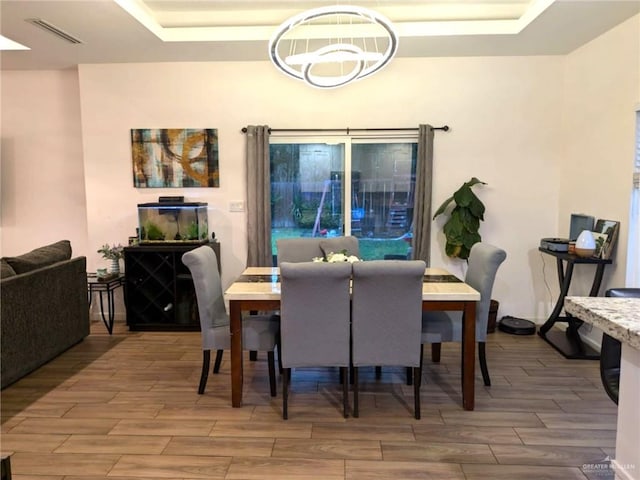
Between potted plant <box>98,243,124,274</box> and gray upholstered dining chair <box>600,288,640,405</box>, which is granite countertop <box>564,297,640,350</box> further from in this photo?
potted plant <box>98,243,124,274</box>

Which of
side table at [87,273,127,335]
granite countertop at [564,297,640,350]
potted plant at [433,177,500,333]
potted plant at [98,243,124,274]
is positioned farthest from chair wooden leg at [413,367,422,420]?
potted plant at [98,243,124,274]

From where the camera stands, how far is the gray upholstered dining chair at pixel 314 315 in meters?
2.44

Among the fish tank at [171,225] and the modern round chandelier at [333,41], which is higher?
the modern round chandelier at [333,41]

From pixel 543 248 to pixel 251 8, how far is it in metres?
3.36

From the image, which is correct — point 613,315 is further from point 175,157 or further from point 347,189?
point 175,157

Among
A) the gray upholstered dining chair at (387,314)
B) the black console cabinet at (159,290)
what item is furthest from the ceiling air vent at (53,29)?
the gray upholstered dining chair at (387,314)

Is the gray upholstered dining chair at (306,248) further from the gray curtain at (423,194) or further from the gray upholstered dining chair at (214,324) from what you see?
the gray curtain at (423,194)

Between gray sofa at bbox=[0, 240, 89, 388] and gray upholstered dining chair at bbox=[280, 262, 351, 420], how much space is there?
1.93 m

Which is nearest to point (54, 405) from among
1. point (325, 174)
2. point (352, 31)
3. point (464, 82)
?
point (325, 174)

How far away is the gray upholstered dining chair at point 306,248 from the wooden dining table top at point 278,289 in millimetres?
446

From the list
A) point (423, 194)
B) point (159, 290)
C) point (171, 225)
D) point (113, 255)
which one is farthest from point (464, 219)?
point (113, 255)

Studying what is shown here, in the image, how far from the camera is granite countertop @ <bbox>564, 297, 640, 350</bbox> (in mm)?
1182

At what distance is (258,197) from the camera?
14.4ft

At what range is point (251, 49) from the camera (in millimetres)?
4023
